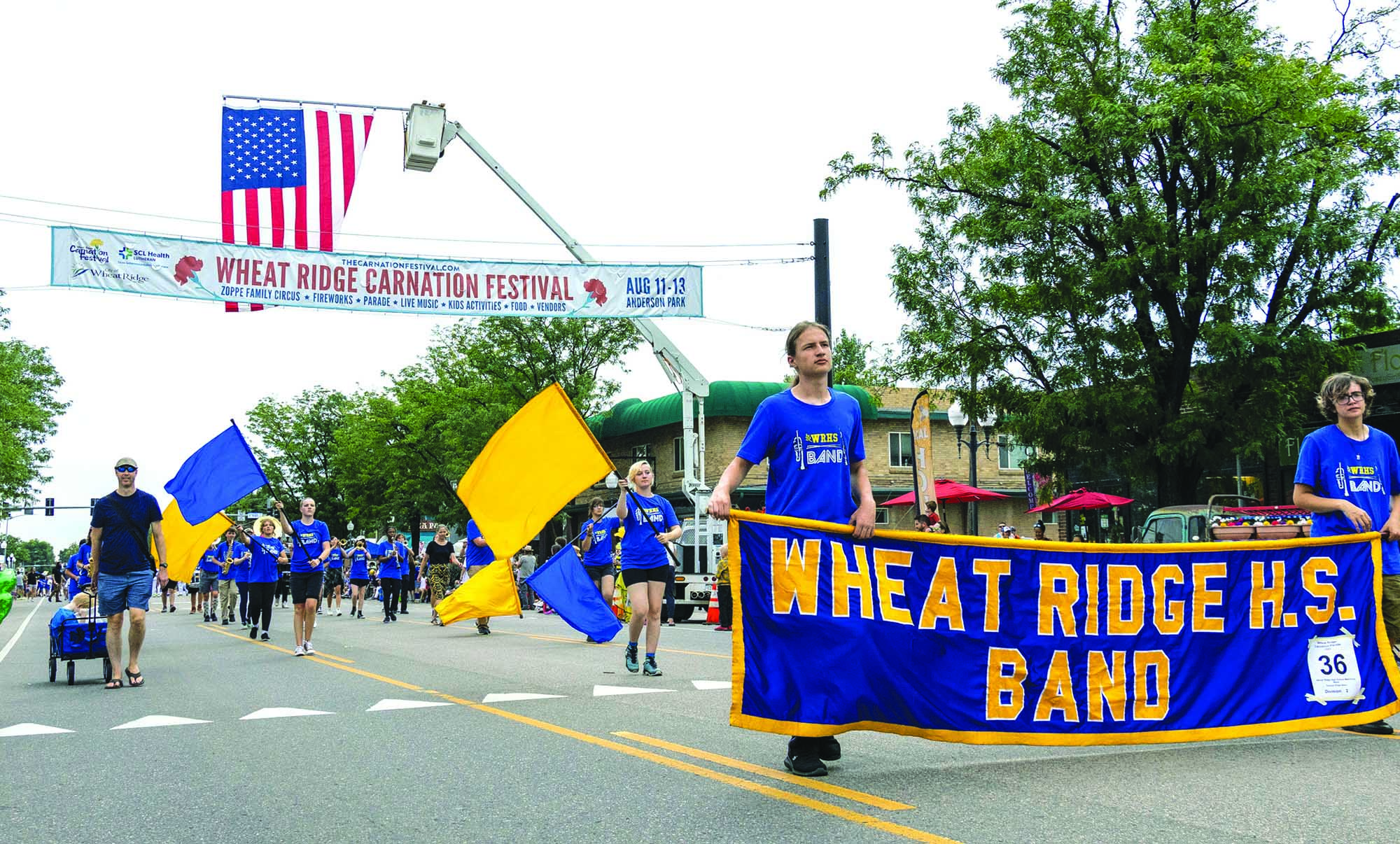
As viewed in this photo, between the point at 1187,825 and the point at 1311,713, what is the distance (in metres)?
2.03

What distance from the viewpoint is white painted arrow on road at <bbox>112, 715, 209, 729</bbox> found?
8.30m

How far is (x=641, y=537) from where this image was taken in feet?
35.2

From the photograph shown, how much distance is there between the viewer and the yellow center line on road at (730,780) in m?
4.63

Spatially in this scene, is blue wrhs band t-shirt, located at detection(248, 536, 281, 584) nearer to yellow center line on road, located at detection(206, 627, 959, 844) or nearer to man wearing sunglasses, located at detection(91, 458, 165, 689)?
man wearing sunglasses, located at detection(91, 458, 165, 689)

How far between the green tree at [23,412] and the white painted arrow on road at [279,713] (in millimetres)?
48030

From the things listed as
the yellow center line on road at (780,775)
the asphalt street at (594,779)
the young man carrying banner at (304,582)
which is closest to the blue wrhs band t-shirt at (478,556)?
the young man carrying banner at (304,582)

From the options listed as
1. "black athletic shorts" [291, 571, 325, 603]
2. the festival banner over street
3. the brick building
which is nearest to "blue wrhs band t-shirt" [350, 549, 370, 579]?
the festival banner over street

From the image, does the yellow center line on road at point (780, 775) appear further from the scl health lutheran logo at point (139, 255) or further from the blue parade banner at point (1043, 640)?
the scl health lutheran logo at point (139, 255)

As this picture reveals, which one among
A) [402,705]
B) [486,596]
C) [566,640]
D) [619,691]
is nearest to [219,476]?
[486,596]

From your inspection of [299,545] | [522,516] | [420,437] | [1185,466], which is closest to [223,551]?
[299,545]

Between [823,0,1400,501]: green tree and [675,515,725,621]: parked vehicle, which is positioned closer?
[823,0,1400,501]: green tree

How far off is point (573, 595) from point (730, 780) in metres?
7.98

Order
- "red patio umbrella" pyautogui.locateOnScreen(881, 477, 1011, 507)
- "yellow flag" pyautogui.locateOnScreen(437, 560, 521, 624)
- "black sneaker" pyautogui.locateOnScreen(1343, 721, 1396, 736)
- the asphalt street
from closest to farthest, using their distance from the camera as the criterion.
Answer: the asphalt street < "black sneaker" pyautogui.locateOnScreen(1343, 721, 1396, 736) < "yellow flag" pyautogui.locateOnScreen(437, 560, 521, 624) < "red patio umbrella" pyautogui.locateOnScreen(881, 477, 1011, 507)

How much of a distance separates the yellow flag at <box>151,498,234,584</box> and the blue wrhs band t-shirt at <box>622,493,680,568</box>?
9279 mm
